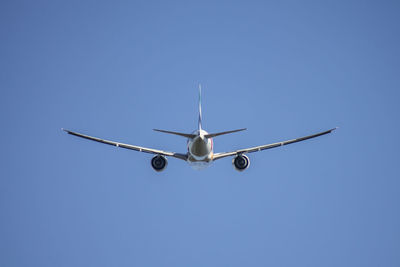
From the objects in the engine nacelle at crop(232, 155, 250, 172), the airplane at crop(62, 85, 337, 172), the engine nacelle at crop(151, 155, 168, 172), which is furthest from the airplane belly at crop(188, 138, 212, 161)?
the engine nacelle at crop(151, 155, 168, 172)

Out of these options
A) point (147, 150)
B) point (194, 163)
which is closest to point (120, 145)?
point (147, 150)

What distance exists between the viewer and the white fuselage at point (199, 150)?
173 feet

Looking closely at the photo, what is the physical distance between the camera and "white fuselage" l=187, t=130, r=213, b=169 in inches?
2073

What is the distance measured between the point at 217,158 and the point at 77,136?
16432 millimetres

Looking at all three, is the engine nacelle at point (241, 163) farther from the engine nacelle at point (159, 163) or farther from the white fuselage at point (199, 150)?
the engine nacelle at point (159, 163)

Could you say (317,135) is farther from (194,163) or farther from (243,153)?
(194,163)

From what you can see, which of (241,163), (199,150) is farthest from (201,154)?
(241,163)

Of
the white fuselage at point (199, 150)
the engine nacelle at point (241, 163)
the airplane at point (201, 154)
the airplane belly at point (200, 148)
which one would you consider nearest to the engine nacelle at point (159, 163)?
the airplane at point (201, 154)

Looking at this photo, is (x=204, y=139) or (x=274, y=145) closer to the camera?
(x=204, y=139)

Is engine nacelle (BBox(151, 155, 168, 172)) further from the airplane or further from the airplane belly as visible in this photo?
the airplane belly

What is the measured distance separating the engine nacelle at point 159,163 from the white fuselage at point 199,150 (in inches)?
115

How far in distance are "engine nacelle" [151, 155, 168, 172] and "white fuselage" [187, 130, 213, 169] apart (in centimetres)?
293

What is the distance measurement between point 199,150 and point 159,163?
633 cm

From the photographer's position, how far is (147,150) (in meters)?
58.2
